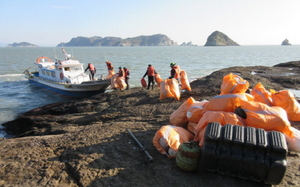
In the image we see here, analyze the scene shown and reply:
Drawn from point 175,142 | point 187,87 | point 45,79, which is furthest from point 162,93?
point 45,79

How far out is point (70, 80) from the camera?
14.2 meters

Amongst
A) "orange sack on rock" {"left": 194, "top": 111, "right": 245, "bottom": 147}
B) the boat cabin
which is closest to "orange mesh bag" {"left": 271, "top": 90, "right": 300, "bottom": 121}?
"orange sack on rock" {"left": 194, "top": 111, "right": 245, "bottom": 147}

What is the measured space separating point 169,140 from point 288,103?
325cm

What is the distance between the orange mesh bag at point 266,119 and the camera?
3.57 meters

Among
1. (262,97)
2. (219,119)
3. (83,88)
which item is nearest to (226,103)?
(219,119)

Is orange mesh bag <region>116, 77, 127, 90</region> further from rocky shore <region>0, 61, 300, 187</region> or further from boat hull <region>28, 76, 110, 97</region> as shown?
rocky shore <region>0, 61, 300, 187</region>

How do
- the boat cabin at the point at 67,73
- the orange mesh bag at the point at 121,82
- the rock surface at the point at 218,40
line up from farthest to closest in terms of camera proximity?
→ the rock surface at the point at 218,40
the boat cabin at the point at 67,73
the orange mesh bag at the point at 121,82

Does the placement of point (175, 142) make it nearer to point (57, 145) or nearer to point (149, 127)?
point (149, 127)

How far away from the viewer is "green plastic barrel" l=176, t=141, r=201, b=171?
3.25 m

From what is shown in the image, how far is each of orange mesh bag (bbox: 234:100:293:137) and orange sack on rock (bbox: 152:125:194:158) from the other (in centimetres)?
123

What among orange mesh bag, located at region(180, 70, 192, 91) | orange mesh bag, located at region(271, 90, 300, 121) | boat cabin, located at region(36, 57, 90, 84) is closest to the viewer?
orange mesh bag, located at region(271, 90, 300, 121)

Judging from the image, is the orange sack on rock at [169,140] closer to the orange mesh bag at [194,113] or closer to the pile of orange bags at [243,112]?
the pile of orange bags at [243,112]

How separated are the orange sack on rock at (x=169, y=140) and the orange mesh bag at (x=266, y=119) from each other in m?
1.23

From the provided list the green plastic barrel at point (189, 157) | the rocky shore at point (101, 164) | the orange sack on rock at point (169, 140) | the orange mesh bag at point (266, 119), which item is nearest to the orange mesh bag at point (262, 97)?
the rocky shore at point (101, 164)
